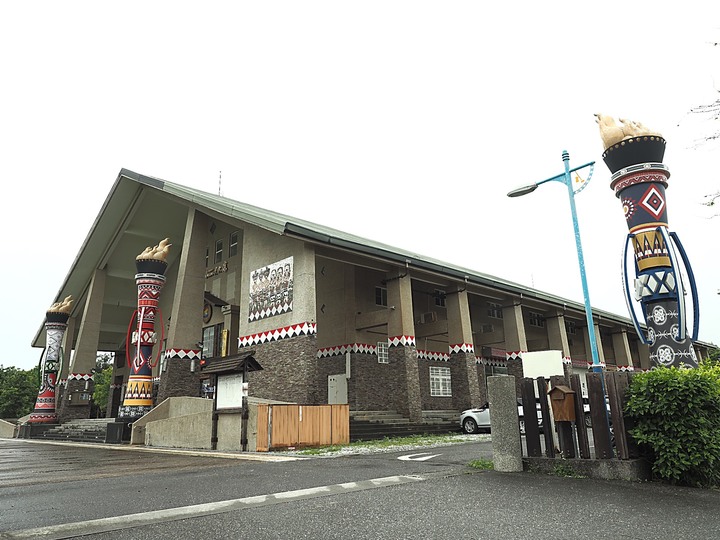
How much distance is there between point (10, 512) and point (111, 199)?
26.8 m

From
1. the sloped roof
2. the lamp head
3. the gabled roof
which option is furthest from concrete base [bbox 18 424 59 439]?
the lamp head

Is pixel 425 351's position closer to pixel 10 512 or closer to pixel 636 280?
pixel 636 280

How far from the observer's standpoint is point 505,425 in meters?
8.46

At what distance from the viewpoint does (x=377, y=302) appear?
91.4ft

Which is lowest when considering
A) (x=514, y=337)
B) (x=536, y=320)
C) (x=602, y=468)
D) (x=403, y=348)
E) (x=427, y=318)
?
(x=602, y=468)

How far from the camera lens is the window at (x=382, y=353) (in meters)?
26.9

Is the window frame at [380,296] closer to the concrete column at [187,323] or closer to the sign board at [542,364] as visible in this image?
the concrete column at [187,323]

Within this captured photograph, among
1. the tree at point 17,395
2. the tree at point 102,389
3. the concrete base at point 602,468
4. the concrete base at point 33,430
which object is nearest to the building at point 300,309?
the concrete base at point 33,430

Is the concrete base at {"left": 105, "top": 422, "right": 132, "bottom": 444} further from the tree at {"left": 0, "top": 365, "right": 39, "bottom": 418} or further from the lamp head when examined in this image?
the tree at {"left": 0, "top": 365, "right": 39, "bottom": 418}

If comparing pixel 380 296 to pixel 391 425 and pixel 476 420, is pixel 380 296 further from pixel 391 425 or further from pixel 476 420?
pixel 391 425

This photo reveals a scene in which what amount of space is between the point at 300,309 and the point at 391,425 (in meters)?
5.91

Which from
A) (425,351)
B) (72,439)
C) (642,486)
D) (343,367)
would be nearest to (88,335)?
(72,439)

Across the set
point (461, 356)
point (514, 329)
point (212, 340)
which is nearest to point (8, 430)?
point (212, 340)

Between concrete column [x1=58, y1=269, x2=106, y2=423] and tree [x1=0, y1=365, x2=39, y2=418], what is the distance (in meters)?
34.5
